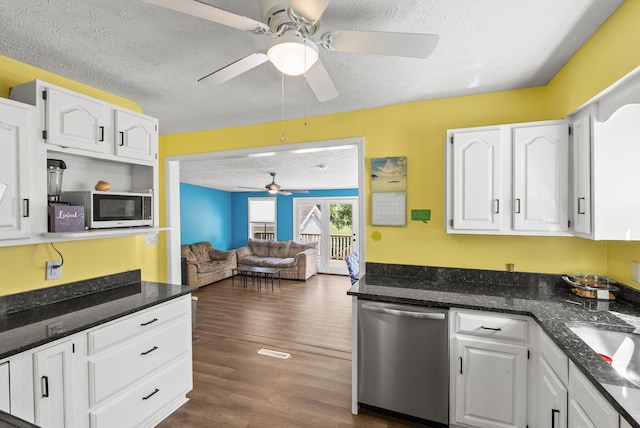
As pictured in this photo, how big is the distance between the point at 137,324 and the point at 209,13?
182 cm

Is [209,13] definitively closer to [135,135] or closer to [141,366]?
[135,135]

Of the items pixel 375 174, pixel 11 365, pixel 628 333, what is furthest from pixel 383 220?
pixel 11 365

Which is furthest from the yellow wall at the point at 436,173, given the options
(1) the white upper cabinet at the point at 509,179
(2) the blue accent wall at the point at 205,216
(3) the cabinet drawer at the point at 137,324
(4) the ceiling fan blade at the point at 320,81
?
(2) the blue accent wall at the point at 205,216

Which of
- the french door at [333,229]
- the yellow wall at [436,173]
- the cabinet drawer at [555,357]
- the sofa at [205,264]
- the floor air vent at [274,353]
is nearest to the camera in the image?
the cabinet drawer at [555,357]

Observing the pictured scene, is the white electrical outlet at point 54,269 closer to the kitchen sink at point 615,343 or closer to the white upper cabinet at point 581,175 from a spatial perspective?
the kitchen sink at point 615,343

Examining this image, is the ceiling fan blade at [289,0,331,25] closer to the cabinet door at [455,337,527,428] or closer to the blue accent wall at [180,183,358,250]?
the cabinet door at [455,337,527,428]

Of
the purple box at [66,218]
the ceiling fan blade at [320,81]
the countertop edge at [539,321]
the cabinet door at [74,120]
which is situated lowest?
the countertop edge at [539,321]

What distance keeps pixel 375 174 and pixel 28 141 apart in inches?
94.3

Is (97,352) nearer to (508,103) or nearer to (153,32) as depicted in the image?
(153,32)

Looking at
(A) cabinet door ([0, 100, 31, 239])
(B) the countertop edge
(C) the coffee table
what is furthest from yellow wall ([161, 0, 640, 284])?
(C) the coffee table

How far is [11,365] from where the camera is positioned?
133 cm

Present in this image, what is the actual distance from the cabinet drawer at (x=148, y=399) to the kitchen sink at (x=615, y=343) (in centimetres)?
253

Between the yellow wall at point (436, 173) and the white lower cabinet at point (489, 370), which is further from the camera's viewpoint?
the yellow wall at point (436, 173)

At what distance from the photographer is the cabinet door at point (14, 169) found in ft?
5.21
